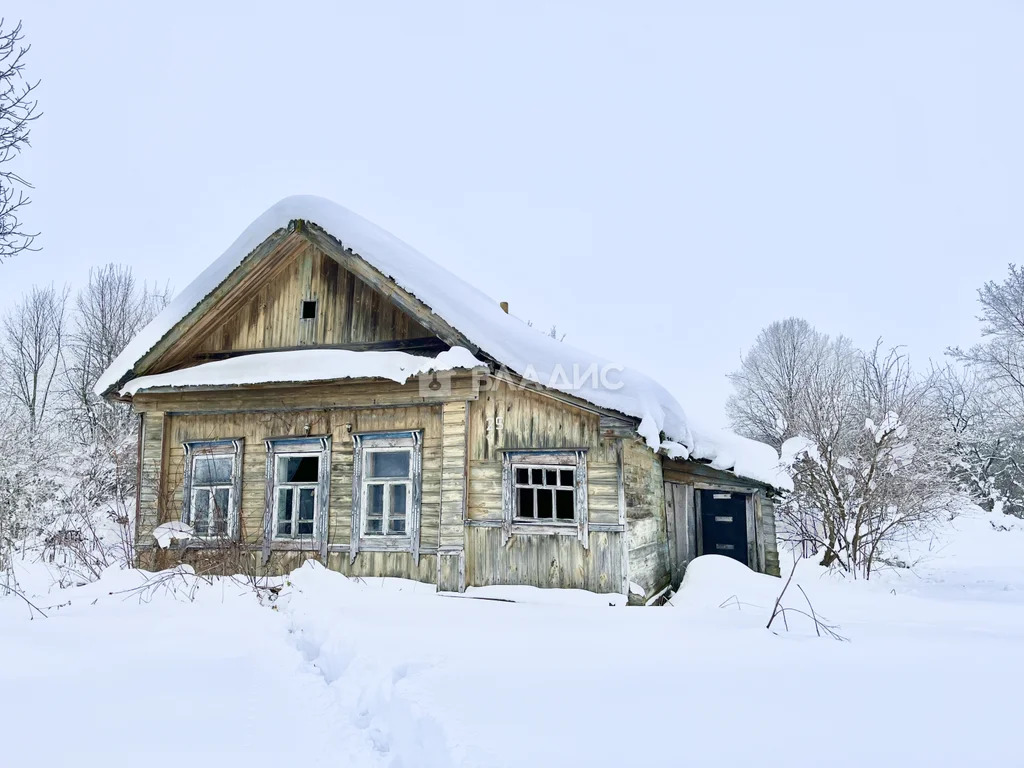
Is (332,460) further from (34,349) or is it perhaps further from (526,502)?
(34,349)

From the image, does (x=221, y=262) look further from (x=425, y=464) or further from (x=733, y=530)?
(x=733, y=530)

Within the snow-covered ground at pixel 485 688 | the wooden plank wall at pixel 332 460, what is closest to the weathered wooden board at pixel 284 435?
the wooden plank wall at pixel 332 460

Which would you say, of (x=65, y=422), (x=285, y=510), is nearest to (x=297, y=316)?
(x=285, y=510)

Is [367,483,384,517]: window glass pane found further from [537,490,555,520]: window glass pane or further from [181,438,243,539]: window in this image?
[537,490,555,520]: window glass pane

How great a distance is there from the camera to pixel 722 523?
1377 cm

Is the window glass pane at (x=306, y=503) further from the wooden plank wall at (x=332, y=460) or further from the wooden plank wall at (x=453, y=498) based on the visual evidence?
the wooden plank wall at (x=453, y=498)

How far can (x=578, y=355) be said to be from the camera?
987cm

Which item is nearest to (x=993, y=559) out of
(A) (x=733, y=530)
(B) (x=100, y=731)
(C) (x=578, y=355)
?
(A) (x=733, y=530)

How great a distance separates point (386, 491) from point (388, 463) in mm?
430

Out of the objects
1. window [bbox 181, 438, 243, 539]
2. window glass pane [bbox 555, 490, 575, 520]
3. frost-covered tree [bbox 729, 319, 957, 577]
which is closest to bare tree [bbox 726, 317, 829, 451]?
frost-covered tree [bbox 729, 319, 957, 577]

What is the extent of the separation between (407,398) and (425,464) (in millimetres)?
1015

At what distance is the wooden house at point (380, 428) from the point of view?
9312 millimetres

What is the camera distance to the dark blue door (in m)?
13.7

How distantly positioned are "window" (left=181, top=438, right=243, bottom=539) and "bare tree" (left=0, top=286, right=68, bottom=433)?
66.9 ft
